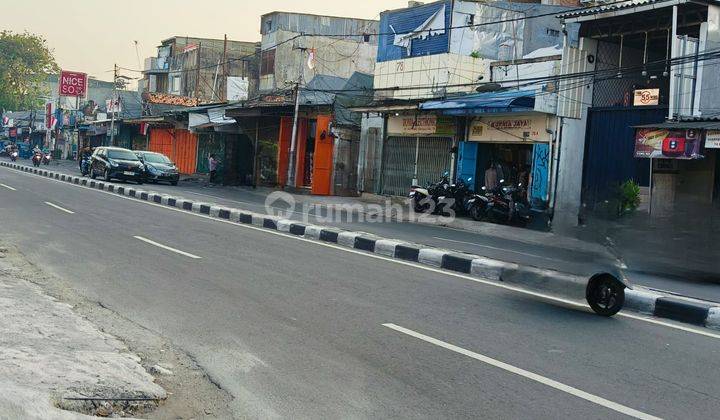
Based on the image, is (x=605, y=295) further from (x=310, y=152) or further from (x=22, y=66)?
(x=22, y=66)

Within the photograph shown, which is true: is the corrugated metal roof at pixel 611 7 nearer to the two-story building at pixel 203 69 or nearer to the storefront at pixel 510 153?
the storefront at pixel 510 153

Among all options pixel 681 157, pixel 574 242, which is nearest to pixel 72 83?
pixel 681 157

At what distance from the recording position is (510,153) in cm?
2484

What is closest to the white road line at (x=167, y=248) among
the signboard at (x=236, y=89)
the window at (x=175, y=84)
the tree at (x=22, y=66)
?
the signboard at (x=236, y=89)

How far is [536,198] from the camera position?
74.6 feet

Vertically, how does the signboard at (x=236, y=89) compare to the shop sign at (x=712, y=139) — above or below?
above

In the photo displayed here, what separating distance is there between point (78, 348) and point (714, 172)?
16.7 metres

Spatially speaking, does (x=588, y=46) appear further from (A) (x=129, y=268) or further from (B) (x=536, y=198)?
(A) (x=129, y=268)

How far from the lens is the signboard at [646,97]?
779 inches

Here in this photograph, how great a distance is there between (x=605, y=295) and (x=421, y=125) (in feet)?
65.9

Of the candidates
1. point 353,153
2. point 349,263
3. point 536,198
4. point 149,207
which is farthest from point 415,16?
point 349,263

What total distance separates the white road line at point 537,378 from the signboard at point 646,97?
51.8 feet

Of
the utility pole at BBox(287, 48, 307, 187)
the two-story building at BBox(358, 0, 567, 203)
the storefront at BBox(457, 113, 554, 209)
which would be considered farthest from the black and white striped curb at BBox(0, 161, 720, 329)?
the utility pole at BBox(287, 48, 307, 187)

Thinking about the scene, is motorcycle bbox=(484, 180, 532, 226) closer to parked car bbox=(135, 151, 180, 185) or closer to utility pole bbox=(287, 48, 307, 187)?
utility pole bbox=(287, 48, 307, 187)
